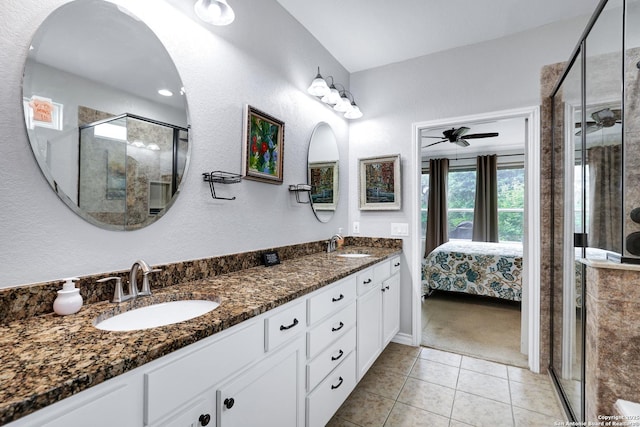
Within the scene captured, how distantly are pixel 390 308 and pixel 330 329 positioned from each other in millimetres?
1106

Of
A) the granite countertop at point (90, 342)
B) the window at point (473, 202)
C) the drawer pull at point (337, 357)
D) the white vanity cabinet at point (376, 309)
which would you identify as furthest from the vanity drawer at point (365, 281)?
the window at point (473, 202)

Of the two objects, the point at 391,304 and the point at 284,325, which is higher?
the point at 284,325

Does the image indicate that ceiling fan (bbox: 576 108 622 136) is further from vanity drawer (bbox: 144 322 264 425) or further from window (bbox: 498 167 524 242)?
window (bbox: 498 167 524 242)

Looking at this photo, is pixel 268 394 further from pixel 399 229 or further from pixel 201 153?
pixel 399 229

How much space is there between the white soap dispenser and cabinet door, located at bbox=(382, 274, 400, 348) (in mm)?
1878

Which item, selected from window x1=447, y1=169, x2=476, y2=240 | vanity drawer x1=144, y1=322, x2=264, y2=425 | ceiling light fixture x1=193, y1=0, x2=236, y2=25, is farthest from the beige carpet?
ceiling light fixture x1=193, y1=0, x2=236, y2=25

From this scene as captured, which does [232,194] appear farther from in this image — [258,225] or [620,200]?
[620,200]

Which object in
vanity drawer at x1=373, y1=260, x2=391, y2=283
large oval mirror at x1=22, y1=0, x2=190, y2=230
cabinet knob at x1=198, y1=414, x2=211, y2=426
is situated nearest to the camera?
cabinet knob at x1=198, y1=414, x2=211, y2=426

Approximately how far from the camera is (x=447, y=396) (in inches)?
77.7

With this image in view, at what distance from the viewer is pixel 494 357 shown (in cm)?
248

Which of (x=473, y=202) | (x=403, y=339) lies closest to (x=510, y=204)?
(x=473, y=202)

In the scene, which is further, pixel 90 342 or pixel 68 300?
pixel 68 300

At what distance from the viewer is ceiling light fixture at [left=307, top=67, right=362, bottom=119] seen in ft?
7.46

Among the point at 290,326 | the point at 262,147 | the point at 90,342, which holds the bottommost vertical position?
the point at 290,326
